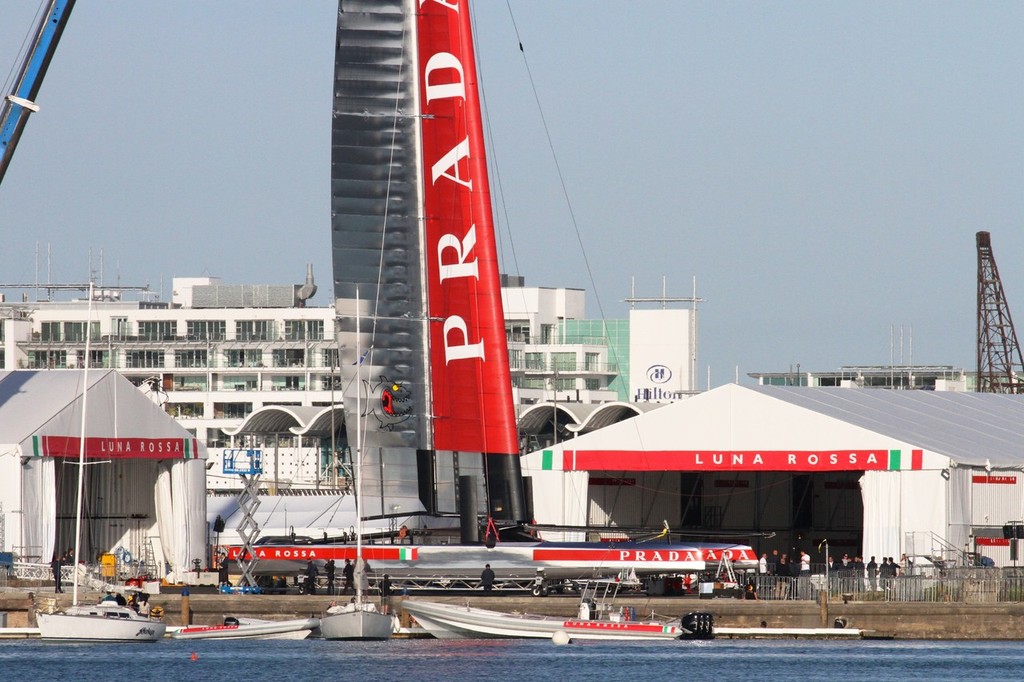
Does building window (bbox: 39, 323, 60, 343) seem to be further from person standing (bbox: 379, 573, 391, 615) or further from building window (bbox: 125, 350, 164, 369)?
person standing (bbox: 379, 573, 391, 615)

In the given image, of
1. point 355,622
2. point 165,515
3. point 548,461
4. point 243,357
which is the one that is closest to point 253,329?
point 243,357

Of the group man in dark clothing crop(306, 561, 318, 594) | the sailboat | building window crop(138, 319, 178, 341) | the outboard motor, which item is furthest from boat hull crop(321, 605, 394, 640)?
building window crop(138, 319, 178, 341)

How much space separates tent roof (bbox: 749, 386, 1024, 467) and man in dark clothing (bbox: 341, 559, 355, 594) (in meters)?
12.3

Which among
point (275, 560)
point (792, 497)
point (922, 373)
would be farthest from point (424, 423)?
point (922, 373)

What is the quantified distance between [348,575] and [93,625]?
4.76m

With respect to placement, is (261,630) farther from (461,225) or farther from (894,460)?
(894,460)

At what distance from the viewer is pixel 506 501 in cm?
3522

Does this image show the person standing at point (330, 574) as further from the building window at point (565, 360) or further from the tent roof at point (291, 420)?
the building window at point (565, 360)

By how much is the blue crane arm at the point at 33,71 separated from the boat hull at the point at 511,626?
52.5 ft

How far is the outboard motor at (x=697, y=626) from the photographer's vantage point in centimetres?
3528

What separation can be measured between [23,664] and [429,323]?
9428mm

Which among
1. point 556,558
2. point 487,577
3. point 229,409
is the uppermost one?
point 229,409

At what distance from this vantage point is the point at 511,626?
115 ft

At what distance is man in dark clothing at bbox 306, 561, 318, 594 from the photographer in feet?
120
